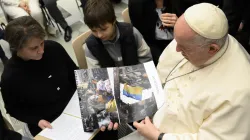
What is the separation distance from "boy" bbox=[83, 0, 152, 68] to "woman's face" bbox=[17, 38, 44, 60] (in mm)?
339

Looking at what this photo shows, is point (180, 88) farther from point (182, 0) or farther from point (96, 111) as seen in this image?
point (182, 0)

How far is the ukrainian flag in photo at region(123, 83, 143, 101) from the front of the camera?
1642 mm

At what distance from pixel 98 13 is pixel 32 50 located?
1.65ft

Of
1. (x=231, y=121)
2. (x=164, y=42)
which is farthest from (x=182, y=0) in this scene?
(x=231, y=121)

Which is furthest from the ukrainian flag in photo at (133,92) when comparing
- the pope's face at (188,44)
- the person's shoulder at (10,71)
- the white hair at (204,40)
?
the person's shoulder at (10,71)

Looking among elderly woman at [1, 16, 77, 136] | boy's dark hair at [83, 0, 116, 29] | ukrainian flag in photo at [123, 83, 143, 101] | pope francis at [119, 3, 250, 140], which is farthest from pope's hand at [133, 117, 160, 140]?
boy's dark hair at [83, 0, 116, 29]

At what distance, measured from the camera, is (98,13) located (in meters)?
1.82

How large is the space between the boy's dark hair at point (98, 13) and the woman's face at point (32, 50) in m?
0.36

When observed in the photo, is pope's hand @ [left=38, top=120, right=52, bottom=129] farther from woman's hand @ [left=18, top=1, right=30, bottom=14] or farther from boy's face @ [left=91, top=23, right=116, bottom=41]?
woman's hand @ [left=18, top=1, right=30, bottom=14]

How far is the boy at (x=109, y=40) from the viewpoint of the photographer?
1.86 metres

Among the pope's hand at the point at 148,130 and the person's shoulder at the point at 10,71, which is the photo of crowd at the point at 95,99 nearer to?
the pope's hand at the point at 148,130

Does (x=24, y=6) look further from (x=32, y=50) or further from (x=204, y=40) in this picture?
(x=204, y=40)

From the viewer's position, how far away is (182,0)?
2346 millimetres

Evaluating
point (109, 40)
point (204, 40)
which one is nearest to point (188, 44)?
point (204, 40)
